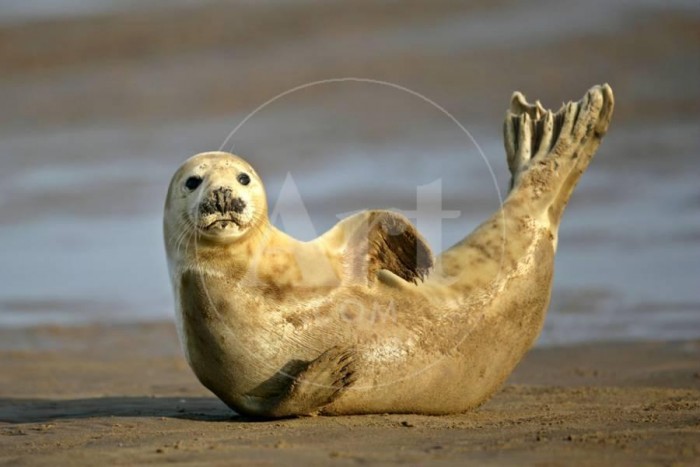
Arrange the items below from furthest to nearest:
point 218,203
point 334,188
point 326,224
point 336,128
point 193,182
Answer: point 336,128
point 334,188
point 326,224
point 193,182
point 218,203

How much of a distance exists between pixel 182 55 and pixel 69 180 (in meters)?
6.52

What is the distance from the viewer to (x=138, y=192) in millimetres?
15922

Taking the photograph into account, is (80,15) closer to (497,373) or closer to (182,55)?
(182,55)

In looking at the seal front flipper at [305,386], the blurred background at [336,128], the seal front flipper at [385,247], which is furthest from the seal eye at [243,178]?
the blurred background at [336,128]

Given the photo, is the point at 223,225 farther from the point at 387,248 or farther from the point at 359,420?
the point at 359,420

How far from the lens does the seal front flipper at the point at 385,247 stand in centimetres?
674

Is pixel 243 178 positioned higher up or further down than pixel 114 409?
higher up

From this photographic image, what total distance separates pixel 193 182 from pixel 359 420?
4.50ft

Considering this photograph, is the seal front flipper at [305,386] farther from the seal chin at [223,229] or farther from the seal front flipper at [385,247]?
the seal chin at [223,229]

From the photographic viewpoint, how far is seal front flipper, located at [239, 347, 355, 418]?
6.33 meters

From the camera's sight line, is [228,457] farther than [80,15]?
No

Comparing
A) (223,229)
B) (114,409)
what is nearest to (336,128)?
(114,409)

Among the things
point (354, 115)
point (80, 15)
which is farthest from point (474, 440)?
point (80, 15)

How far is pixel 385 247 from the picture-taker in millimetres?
6770
